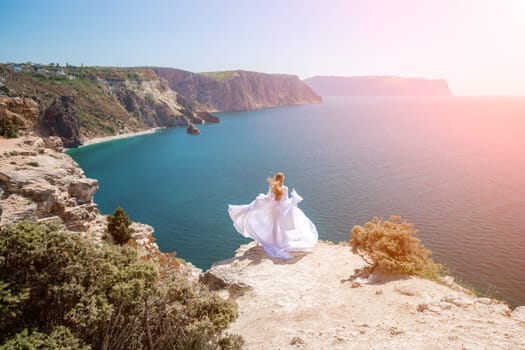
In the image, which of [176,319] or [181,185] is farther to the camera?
[181,185]

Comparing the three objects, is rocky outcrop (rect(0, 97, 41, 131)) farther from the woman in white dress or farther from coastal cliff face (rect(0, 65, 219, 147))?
coastal cliff face (rect(0, 65, 219, 147))

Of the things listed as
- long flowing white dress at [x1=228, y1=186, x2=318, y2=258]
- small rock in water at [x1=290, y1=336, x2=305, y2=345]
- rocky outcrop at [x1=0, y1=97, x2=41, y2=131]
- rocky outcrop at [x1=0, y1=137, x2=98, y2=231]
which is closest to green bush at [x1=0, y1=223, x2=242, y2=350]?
small rock in water at [x1=290, y1=336, x2=305, y2=345]

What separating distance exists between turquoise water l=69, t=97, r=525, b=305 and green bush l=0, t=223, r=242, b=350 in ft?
53.7

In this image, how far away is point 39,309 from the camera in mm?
5848

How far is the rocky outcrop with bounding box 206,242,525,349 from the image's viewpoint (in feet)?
22.8

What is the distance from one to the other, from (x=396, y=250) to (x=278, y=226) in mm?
4870

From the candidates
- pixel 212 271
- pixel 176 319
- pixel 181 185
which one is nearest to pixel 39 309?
pixel 176 319

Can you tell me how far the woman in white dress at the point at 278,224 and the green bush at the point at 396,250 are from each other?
2.74 metres

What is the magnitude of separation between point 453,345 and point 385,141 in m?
72.4

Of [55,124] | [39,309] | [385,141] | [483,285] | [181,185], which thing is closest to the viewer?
[39,309]

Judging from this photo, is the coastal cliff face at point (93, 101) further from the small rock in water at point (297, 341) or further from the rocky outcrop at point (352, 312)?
the small rock in water at point (297, 341)

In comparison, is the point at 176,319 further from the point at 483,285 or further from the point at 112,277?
the point at 483,285

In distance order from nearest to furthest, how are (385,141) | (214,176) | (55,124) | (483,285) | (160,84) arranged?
1. (483,285)
2. (214,176)
3. (385,141)
4. (55,124)
5. (160,84)

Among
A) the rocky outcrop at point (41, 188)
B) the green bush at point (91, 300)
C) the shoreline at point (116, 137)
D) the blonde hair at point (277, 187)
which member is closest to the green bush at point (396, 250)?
the blonde hair at point (277, 187)
